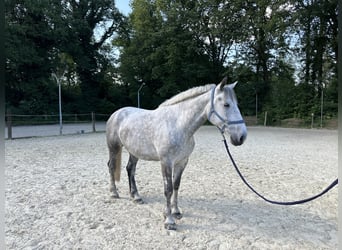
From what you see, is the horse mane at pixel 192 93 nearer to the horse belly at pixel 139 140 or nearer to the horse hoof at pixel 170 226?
the horse belly at pixel 139 140

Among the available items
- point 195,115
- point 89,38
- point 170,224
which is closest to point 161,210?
point 170,224

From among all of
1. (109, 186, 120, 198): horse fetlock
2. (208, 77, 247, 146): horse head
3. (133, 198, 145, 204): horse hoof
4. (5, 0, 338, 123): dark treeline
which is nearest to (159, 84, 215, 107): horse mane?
(208, 77, 247, 146): horse head

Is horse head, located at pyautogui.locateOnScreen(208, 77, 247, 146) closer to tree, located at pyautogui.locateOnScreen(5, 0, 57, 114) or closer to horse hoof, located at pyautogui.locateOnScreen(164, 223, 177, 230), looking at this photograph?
horse hoof, located at pyautogui.locateOnScreen(164, 223, 177, 230)

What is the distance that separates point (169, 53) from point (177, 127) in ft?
64.9

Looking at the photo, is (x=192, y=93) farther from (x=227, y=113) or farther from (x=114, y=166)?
(x=114, y=166)

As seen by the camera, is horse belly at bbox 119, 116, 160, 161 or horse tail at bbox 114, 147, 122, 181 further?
horse tail at bbox 114, 147, 122, 181

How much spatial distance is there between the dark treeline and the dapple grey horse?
51.6 feet

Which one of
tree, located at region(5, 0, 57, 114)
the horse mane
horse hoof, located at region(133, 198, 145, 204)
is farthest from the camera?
tree, located at region(5, 0, 57, 114)

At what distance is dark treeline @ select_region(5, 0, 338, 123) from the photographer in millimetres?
17453

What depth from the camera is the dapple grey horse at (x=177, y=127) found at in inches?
101

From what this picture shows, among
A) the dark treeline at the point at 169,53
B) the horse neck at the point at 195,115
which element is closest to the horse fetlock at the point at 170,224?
the horse neck at the point at 195,115

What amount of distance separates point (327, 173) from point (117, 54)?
24.3m

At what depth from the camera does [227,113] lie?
2.54 meters

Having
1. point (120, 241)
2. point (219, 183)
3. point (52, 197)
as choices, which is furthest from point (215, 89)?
point (52, 197)
